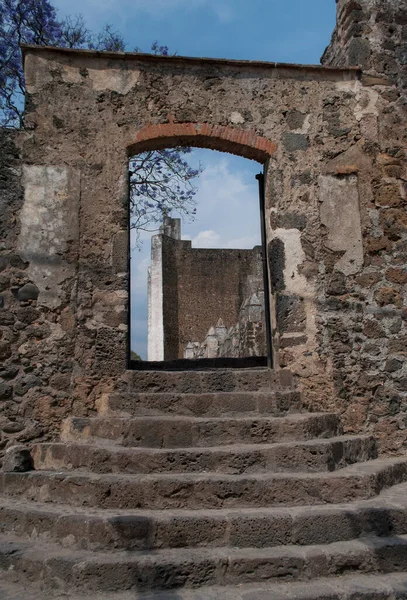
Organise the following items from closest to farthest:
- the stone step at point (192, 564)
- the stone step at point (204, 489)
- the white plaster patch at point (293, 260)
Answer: the stone step at point (192, 564) < the stone step at point (204, 489) < the white plaster patch at point (293, 260)

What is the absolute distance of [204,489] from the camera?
361 centimetres

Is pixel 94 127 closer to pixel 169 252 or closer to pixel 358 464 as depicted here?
pixel 358 464

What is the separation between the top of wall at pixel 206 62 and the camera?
17.2 ft

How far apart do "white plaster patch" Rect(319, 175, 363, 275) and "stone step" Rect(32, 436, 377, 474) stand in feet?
6.20

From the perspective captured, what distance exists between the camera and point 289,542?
10.9 ft

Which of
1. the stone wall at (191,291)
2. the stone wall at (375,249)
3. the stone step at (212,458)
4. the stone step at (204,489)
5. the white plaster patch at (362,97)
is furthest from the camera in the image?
the stone wall at (191,291)

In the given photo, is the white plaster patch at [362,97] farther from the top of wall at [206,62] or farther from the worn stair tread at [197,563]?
the worn stair tread at [197,563]

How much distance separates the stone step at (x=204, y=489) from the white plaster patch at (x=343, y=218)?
213 centimetres

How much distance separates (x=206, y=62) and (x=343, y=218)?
2.01 metres

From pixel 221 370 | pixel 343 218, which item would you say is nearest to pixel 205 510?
pixel 221 370

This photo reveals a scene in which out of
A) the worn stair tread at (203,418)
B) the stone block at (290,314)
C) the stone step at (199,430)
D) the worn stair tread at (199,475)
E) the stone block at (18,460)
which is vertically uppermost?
the stone block at (290,314)

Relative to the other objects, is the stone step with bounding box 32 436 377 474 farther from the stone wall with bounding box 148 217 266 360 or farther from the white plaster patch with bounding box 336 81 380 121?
the stone wall with bounding box 148 217 266 360

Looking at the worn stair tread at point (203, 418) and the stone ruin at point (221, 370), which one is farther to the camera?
the worn stair tread at point (203, 418)

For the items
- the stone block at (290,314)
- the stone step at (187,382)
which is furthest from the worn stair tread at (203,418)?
the stone block at (290,314)
